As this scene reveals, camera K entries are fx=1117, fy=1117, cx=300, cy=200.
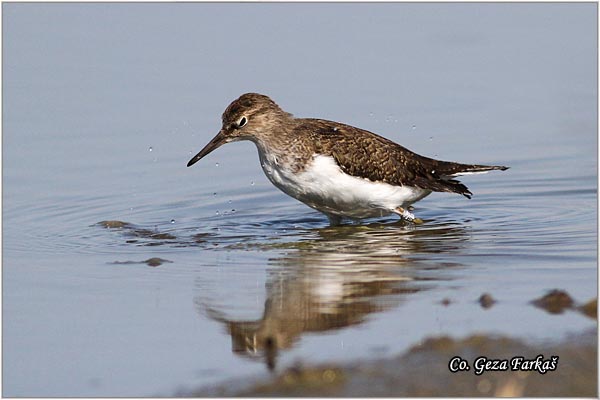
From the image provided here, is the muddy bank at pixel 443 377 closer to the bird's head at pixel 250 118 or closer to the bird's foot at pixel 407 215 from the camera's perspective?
the bird's foot at pixel 407 215

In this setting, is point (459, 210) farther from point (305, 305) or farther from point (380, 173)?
point (305, 305)

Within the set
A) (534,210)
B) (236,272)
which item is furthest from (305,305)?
(534,210)

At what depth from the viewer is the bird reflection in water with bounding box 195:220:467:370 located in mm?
6871

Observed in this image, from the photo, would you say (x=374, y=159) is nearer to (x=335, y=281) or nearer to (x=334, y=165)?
→ (x=334, y=165)

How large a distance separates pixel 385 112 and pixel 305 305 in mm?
6800

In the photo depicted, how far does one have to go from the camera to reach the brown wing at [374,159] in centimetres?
1035

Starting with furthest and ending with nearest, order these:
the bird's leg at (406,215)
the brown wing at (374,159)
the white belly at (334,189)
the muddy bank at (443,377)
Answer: the bird's leg at (406,215) → the brown wing at (374,159) → the white belly at (334,189) → the muddy bank at (443,377)

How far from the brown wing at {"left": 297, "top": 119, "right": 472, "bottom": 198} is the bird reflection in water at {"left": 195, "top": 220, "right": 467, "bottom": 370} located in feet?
1.69

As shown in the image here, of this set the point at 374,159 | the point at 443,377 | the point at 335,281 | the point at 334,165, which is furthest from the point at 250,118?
the point at 443,377

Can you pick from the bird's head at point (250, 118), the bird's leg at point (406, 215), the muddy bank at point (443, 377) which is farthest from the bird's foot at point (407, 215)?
the muddy bank at point (443, 377)

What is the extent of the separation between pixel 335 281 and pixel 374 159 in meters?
2.69

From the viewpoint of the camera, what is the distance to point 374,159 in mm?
10570

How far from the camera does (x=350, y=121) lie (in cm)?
1362

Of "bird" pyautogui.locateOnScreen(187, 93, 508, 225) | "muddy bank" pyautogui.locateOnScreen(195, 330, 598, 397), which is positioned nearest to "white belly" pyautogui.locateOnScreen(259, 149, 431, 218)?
"bird" pyautogui.locateOnScreen(187, 93, 508, 225)
